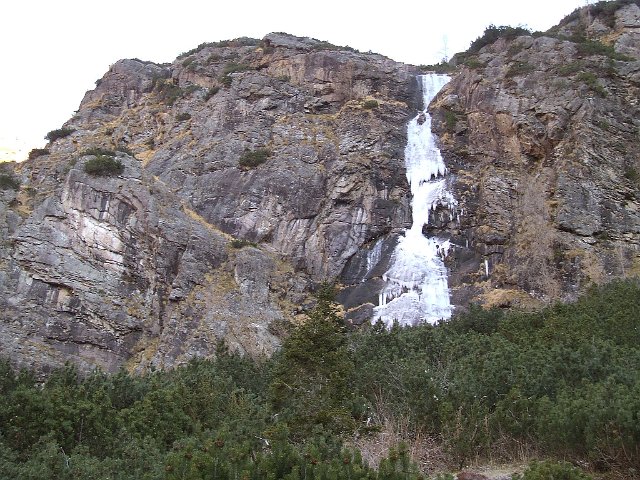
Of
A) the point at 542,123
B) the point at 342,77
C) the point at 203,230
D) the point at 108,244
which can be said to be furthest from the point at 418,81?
the point at 108,244

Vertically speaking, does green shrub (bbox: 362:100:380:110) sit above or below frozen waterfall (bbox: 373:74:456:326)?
above

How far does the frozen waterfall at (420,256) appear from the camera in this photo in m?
27.4

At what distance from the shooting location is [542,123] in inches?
1302

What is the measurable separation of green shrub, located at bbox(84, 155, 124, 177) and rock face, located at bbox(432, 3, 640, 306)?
17.6 metres

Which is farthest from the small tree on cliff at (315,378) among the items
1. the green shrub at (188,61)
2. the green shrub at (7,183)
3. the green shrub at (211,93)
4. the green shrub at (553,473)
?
the green shrub at (188,61)

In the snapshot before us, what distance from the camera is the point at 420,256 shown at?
98.9 ft

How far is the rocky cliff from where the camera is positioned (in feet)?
87.8

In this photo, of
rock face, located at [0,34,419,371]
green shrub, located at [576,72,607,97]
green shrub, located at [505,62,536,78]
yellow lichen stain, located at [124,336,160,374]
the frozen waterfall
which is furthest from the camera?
green shrub, located at [505,62,536,78]

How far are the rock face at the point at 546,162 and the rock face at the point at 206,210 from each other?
3999 mm

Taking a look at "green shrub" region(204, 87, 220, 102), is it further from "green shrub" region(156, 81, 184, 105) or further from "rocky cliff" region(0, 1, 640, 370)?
"green shrub" region(156, 81, 184, 105)

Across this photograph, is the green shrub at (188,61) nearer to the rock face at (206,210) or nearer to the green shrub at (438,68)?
the rock face at (206,210)

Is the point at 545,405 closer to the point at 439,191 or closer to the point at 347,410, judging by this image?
the point at 347,410

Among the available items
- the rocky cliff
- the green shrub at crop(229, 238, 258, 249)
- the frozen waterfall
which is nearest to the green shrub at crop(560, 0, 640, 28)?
the rocky cliff

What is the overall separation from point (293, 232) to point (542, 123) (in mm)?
14534
